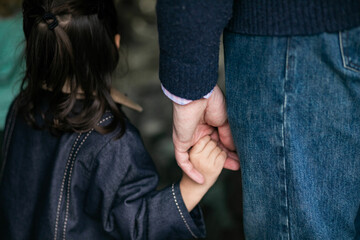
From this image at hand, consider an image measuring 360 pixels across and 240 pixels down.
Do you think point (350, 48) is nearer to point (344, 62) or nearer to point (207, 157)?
point (344, 62)

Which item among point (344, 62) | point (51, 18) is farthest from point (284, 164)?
point (51, 18)

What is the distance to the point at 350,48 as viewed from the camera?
91 centimetres

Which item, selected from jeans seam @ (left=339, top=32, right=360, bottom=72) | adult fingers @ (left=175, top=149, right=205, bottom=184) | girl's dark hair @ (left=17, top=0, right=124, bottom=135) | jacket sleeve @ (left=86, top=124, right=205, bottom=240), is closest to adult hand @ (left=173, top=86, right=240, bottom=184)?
adult fingers @ (left=175, top=149, right=205, bottom=184)

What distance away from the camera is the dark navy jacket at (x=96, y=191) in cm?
138

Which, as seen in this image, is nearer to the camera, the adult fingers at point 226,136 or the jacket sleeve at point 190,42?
the jacket sleeve at point 190,42

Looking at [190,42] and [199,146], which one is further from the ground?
[190,42]

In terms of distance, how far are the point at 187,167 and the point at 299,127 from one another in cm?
44

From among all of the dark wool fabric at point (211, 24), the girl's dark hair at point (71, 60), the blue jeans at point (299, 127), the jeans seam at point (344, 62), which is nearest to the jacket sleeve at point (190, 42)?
the dark wool fabric at point (211, 24)

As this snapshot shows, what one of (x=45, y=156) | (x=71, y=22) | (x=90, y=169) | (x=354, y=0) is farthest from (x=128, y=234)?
(x=354, y=0)

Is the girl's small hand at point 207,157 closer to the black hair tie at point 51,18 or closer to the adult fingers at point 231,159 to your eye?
the adult fingers at point 231,159

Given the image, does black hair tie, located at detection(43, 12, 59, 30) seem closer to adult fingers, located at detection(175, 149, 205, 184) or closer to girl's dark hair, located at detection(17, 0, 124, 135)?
girl's dark hair, located at detection(17, 0, 124, 135)

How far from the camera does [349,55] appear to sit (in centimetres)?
91

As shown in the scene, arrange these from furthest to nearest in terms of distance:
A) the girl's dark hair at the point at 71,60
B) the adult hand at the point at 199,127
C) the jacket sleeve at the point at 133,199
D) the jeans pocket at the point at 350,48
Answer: the jacket sleeve at the point at 133,199, the girl's dark hair at the point at 71,60, the adult hand at the point at 199,127, the jeans pocket at the point at 350,48

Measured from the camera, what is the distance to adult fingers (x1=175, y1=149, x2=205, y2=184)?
129 centimetres
